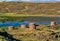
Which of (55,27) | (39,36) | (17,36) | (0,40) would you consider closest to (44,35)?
(39,36)

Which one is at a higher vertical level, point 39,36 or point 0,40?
point 0,40

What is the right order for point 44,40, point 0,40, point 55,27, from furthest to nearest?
point 55,27
point 44,40
point 0,40

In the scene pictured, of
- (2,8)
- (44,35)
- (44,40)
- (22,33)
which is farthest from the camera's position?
(2,8)

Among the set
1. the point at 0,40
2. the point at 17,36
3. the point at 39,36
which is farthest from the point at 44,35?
the point at 0,40

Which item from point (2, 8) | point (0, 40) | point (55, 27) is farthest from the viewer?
point (2, 8)

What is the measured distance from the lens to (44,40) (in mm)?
26688

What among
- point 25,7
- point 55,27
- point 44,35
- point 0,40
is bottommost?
point 25,7

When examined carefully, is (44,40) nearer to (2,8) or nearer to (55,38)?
(55,38)

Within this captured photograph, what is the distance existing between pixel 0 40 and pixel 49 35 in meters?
7.70

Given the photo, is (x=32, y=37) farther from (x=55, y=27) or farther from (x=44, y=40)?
(x=55, y=27)

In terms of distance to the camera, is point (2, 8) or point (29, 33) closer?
point (29, 33)

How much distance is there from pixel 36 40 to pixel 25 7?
105227 millimetres

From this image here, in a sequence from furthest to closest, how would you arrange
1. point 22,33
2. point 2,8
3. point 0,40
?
point 2,8, point 22,33, point 0,40

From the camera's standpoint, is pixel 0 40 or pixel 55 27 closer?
pixel 0 40
